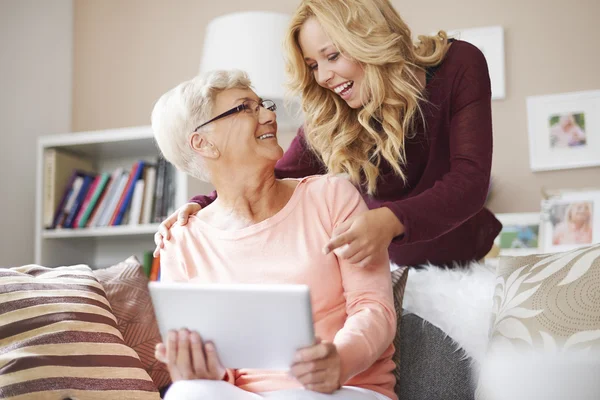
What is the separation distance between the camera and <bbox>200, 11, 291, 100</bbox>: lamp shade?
242 centimetres

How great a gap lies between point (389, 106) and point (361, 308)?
57 cm

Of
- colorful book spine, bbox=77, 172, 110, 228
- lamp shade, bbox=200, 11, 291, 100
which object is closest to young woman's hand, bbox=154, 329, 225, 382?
lamp shade, bbox=200, 11, 291, 100

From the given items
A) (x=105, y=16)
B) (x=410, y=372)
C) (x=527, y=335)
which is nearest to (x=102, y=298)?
(x=410, y=372)

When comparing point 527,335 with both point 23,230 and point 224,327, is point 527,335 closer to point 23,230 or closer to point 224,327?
point 224,327

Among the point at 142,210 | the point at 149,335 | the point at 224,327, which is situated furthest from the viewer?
the point at 142,210

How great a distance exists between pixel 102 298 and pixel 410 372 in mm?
659

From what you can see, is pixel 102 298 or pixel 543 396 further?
pixel 102 298

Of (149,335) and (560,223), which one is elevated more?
(560,223)

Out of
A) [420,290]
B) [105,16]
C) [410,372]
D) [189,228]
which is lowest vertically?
[410,372]

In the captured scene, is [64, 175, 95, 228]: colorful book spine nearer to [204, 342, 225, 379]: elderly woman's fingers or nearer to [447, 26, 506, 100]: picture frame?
[447, 26, 506, 100]: picture frame

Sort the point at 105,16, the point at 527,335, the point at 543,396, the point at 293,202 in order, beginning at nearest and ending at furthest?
1. the point at 543,396
2. the point at 527,335
3. the point at 293,202
4. the point at 105,16

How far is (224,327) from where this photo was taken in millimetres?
975

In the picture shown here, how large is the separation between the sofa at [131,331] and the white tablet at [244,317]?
0.31 m

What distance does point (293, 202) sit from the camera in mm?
1315
